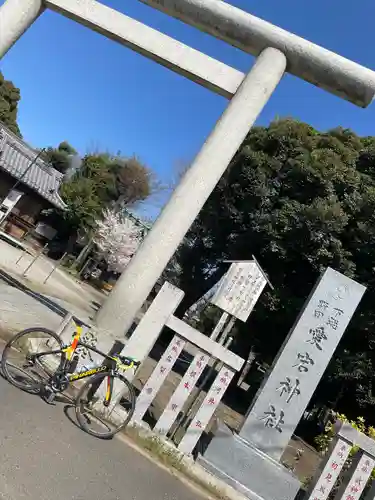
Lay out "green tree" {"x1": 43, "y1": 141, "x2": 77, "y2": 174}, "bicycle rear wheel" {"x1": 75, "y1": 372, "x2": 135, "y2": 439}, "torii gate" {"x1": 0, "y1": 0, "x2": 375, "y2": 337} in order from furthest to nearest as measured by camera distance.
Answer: "green tree" {"x1": 43, "y1": 141, "x2": 77, "y2": 174}, "torii gate" {"x1": 0, "y1": 0, "x2": 375, "y2": 337}, "bicycle rear wheel" {"x1": 75, "y1": 372, "x2": 135, "y2": 439}

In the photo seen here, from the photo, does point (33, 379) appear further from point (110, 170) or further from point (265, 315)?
point (110, 170)

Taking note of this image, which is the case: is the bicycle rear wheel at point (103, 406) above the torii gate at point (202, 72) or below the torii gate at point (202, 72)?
below

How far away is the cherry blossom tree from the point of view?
3494 cm

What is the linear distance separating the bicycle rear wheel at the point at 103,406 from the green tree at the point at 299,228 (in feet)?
34.0

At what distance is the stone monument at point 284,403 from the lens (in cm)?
533

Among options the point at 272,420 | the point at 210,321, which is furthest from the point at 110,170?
the point at 272,420

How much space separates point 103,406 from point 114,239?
30962 mm

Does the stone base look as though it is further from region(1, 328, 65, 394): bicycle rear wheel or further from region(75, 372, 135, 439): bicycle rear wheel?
region(1, 328, 65, 394): bicycle rear wheel

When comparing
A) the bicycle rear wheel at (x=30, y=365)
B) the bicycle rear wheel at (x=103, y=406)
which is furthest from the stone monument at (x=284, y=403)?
the bicycle rear wheel at (x=30, y=365)

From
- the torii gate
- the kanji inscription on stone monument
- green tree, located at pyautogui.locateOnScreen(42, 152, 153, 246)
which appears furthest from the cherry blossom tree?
the kanji inscription on stone monument

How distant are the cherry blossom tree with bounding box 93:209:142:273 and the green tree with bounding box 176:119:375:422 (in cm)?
1714

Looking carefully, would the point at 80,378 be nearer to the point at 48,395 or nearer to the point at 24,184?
the point at 48,395

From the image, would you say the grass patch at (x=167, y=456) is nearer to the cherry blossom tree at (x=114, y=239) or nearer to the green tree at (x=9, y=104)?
the cherry blossom tree at (x=114, y=239)

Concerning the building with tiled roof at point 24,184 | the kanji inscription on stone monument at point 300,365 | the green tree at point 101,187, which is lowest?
the kanji inscription on stone monument at point 300,365
